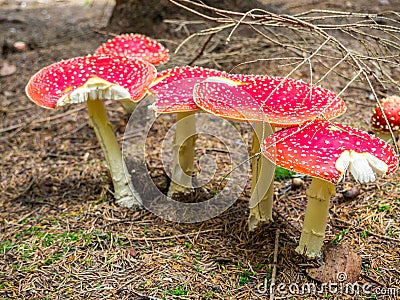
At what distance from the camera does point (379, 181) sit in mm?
3352

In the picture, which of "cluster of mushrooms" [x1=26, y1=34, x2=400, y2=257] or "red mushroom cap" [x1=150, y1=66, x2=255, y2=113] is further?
"red mushroom cap" [x1=150, y1=66, x2=255, y2=113]

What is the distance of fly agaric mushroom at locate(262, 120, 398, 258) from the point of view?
2.11 metres

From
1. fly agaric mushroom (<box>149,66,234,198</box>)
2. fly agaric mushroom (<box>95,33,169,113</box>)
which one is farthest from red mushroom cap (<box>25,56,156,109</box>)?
fly agaric mushroom (<box>95,33,169,113</box>)

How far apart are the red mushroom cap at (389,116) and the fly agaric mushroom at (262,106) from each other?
2.83 ft

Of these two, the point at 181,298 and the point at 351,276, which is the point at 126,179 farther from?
the point at 351,276

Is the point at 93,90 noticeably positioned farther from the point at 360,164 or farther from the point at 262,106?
the point at 360,164

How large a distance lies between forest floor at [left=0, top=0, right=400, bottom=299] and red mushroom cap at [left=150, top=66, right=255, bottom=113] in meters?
0.91

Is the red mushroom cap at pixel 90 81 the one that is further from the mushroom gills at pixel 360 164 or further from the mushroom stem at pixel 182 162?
the mushroom gills at pixel 360 164

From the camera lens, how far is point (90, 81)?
2637 mm

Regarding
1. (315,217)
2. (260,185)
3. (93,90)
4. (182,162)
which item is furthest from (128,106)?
(315,217)

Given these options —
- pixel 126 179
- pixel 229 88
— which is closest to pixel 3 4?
pixel 126 179

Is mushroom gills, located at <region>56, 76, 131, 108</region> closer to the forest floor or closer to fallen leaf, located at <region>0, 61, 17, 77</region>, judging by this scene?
the forest floor

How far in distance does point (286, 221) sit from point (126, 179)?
1261 mm

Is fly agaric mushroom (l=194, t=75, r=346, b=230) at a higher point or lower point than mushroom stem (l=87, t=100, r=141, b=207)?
higher
